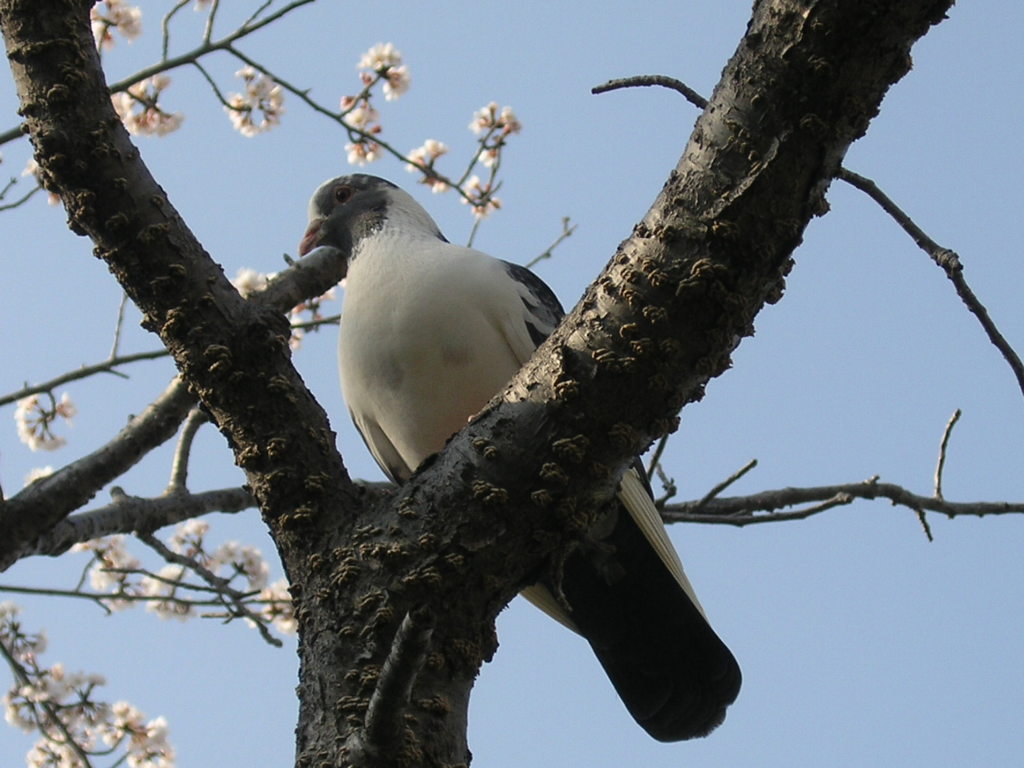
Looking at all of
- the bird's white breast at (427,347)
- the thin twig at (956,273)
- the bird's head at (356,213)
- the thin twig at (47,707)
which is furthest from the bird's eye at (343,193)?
the thin twig at (956,273)

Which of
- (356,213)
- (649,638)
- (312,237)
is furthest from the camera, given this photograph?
(312,237)

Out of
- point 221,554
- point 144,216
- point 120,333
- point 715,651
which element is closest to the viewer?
point 144,216

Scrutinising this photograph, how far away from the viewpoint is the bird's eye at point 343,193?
4453 millimetres

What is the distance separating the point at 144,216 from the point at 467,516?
2.79ft

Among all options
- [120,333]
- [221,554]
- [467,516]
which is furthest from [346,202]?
[467,516]

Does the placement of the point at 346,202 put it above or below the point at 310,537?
above

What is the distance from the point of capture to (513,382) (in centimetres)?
210

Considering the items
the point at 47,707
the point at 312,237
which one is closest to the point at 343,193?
the point at 312,237

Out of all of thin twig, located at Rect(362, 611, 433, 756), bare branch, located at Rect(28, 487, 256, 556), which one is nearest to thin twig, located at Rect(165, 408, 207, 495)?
bare branch, located at Rect(28, 487, 256, 556)

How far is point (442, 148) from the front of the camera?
18.7 feet

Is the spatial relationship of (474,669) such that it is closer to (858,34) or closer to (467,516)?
(467,516)

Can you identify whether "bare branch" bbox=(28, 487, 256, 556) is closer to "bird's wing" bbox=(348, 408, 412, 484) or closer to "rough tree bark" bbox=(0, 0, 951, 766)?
"bird's wing" bbox=(348, 408, 412, 484)

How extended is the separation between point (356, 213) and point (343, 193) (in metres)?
0.25

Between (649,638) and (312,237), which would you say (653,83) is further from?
(312,237)
